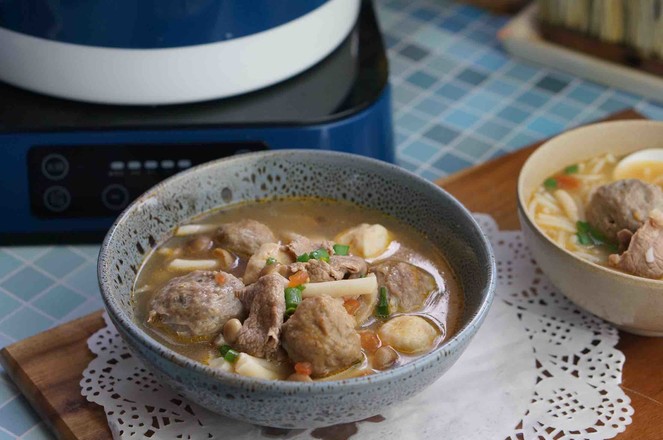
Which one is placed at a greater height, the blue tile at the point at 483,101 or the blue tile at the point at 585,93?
the blue tile at the point at 483,101

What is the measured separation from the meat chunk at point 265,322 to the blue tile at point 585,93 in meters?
1.32

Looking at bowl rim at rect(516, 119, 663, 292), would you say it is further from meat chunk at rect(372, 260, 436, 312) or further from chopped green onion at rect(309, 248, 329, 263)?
chopped green onion at rect(309, 248, 329, 263)

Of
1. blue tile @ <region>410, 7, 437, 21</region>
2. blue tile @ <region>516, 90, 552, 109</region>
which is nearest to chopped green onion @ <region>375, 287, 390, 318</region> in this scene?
blue tile @ <region>516, 90, 552, 109</region>

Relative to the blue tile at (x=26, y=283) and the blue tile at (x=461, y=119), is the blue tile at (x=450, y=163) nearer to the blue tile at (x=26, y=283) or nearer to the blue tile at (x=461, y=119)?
the blue tile at (x=461, y=119)

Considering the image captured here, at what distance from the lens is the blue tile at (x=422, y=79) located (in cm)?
252

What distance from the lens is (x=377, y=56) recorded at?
201cm

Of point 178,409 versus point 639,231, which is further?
point 639,231

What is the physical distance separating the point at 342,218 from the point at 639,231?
0.51m

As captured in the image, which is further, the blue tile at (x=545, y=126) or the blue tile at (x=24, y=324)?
the blue tile at (x=545, y=126)

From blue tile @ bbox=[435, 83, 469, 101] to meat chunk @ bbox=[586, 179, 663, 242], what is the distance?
0.80 m

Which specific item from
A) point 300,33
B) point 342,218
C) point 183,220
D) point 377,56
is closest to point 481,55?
point 377,56

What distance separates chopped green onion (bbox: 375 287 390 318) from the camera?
148 centimetres

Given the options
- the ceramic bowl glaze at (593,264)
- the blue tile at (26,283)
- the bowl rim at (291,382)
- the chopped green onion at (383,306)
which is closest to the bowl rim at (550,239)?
the ceramic bowl glaze at (593,264)

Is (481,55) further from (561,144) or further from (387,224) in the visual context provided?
(387,224)
